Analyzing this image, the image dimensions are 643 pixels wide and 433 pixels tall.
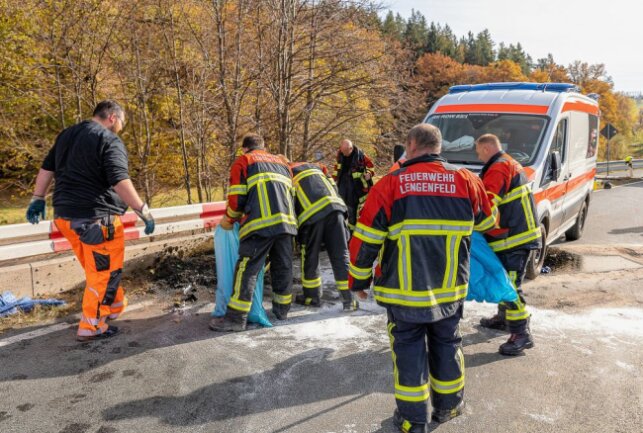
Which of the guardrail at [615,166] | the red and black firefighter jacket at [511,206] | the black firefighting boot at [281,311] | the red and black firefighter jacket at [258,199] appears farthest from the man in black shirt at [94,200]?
the guardrail at [615,166]

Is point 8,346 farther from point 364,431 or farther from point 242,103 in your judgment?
point 242,103

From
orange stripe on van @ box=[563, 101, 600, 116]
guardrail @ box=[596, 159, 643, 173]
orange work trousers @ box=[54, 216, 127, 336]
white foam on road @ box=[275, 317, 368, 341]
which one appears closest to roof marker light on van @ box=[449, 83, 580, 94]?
orange stripe on van @ box=[563, 101, 600, 116]

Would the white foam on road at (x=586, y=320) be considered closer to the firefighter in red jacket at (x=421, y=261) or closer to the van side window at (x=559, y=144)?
the van side window at (x=559, y=144)

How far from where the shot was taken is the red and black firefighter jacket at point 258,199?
4.75 metres

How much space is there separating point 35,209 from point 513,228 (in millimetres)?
4203

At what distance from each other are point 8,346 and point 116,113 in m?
2.11

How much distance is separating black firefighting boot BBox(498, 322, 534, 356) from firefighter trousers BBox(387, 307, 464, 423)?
1142 millimetres

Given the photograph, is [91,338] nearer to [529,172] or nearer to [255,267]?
[255,267]

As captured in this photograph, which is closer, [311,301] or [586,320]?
[586,320]

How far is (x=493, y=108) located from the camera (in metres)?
6.90

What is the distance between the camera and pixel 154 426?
3191mm

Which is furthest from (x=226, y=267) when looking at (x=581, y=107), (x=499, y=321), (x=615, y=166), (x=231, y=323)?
(x=615, y=166)

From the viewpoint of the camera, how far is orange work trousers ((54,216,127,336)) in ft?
14.6

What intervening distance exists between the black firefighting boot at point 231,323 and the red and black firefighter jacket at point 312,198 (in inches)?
43.4
